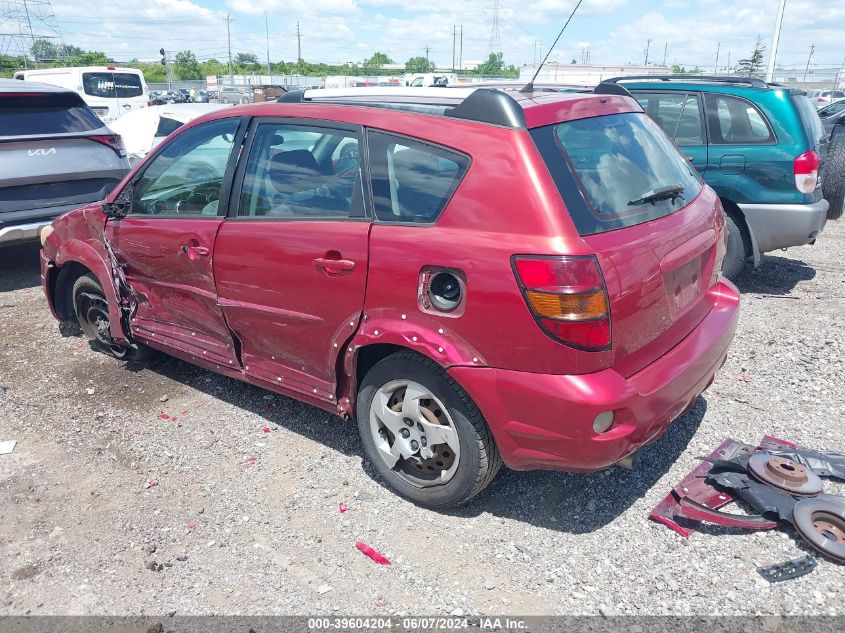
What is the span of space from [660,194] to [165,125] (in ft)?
30.3

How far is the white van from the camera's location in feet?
63.5

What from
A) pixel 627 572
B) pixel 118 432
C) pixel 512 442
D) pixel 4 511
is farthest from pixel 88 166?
pixel 627 572

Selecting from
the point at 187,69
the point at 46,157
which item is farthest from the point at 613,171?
the point at 187,69

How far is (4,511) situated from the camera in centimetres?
326

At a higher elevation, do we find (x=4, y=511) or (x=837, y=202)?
(x=837, y=202)

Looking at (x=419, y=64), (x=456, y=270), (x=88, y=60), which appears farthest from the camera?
(x=419, y=64)

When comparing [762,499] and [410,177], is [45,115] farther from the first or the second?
[762,499]

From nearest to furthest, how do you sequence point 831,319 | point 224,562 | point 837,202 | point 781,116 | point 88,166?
point 224,562 → point 831,319 → point 781,116 → point 88,166 → point 837,202

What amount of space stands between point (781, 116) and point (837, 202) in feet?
6.25

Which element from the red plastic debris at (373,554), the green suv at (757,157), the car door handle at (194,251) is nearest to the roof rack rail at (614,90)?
the car door handle at (194,251)

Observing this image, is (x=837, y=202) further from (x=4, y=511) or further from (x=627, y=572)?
(x=4, y=511)

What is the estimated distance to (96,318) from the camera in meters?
4.98

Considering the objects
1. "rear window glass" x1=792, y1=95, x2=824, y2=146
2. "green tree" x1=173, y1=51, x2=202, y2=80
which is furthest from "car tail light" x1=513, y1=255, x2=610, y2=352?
"green tree" x1=173, y1=51, x2=202, y2=80

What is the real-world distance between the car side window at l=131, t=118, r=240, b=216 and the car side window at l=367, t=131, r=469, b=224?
1.08m
